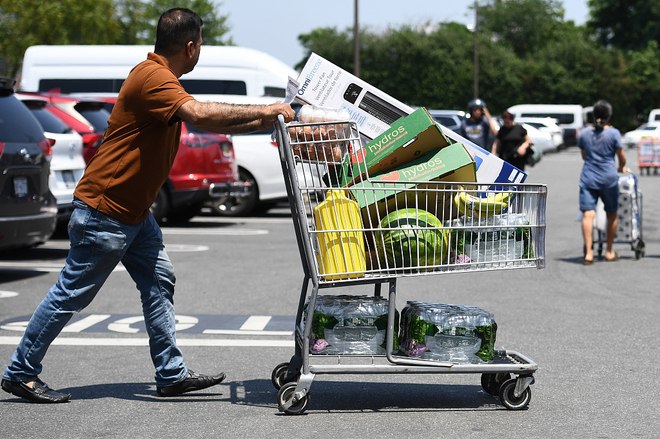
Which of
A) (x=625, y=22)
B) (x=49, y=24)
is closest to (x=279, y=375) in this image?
(x=49, y=24)

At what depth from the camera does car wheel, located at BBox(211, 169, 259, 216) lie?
14.9 m

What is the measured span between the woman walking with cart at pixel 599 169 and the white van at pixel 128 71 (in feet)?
27.8

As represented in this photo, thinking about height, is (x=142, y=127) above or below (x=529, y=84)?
below

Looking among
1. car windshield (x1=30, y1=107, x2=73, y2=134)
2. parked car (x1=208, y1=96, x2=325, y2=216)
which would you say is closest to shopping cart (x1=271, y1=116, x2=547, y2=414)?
car windshield (x1=30, y1=107, x2=73, y2=134)

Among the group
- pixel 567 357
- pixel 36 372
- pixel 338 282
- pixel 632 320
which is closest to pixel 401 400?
pixel 338 282

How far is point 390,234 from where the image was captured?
14.3 feet

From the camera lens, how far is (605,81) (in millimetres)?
63531

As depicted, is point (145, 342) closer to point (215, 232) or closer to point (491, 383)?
point (491, 383)

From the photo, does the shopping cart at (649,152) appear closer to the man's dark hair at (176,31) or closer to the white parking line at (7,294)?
the white parking line at (7,294)

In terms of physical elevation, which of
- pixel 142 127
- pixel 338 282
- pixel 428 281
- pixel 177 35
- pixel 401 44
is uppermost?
pixel 401 44

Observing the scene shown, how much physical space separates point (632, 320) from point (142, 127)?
4270mm

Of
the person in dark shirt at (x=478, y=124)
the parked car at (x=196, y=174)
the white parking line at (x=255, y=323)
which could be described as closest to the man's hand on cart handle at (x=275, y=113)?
the white parking line at (x=255, y=323)

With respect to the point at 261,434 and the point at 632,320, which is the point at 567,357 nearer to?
the point at 632,320

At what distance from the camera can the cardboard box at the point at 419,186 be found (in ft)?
14.2
